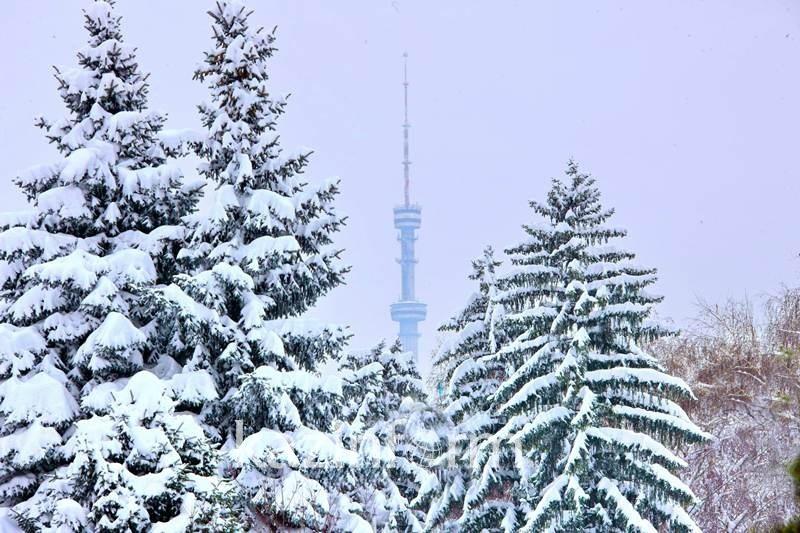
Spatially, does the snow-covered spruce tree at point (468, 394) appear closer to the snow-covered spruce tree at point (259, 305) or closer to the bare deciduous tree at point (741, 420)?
the snow-covered spruce tree at point (259, 305)

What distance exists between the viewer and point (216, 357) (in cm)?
2289

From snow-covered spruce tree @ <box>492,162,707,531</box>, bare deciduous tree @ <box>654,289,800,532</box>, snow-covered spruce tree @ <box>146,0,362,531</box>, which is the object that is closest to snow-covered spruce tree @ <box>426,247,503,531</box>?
snow-covered spruce tree @ <box>492,162,707,531</box>

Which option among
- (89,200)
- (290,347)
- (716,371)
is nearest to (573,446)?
(290,347)

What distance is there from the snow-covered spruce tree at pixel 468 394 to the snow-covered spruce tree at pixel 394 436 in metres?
0.52

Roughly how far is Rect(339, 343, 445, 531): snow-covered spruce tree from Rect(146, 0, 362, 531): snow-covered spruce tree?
582 centimetres

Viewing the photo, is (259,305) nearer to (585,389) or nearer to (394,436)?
(585,389)

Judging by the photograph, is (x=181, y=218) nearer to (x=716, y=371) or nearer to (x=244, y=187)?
(x=244, y=187)

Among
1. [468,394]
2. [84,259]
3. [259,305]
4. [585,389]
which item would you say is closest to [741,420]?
[468,394]

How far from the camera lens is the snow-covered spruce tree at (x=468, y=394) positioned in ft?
99.7

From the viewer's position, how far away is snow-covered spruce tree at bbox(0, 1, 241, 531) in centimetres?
2189

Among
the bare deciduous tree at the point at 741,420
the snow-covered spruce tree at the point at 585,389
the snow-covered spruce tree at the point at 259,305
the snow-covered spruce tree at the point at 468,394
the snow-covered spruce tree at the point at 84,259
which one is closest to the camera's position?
the snow-covered spruce tree at the point at 259,305

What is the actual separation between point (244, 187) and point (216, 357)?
337cm

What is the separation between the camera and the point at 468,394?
1213 inches

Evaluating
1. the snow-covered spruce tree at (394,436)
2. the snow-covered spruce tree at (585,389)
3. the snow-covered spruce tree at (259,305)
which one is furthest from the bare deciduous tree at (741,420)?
the snow-covered spruce tree at (259,305)
